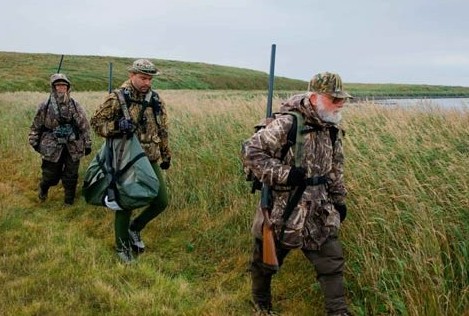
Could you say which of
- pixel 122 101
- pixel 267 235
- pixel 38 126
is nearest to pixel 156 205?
pixel 122 101

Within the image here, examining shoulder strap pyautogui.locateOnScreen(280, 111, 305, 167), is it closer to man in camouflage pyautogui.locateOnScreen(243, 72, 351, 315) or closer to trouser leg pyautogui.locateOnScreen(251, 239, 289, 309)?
man in camouflage pyautogui.locateOnScreen(243, 72, 351, 315)

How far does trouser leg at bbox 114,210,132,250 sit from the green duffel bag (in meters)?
0.21

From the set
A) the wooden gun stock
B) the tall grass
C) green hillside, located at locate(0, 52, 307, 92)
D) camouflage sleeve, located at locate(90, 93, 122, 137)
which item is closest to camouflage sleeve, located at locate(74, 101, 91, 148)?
the tall grass

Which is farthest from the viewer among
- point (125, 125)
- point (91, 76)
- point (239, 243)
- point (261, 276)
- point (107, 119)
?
point (91, 76)

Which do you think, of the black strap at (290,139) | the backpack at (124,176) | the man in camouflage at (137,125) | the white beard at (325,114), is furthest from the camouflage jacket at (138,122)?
the white beard at (325,114)

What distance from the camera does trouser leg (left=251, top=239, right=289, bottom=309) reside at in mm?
4250

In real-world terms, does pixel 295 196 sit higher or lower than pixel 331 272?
higher

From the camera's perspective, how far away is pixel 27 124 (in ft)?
49.6

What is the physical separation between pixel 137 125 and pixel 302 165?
2607mm

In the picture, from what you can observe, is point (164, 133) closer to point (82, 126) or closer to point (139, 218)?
point (139, 218)

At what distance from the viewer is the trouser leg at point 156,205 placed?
602 cm

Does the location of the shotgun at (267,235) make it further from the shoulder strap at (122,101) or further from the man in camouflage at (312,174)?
the shoulder strap at (122,101)

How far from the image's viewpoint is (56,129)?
27.8ft

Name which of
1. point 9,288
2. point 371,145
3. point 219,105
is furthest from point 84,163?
point 371,145
